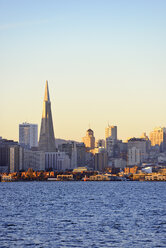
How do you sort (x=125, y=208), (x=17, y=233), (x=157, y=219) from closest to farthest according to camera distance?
(x=17, y=233)
(x=157, y=219)
(x=125, y=208)

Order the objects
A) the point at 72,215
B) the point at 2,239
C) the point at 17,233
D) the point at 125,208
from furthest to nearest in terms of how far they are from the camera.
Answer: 1. the point at 125,208
2. the point at 72,215
3. the point at 17,233
4. the point at 2,239

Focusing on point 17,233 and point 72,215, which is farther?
point 72,215

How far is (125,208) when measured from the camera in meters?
90.1

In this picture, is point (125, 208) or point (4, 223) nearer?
point (4, 223)

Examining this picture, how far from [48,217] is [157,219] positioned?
14.1 m

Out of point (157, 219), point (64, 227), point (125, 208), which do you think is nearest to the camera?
point (64, 227)

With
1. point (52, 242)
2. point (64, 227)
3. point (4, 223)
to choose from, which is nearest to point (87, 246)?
point (52, 242)

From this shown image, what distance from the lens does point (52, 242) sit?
52.5 m

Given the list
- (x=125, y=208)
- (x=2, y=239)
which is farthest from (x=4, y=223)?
(x=125, y=208)

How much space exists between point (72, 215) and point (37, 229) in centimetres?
1671

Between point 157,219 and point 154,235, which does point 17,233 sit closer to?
point 154,235

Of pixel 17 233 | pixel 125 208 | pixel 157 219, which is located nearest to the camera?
pixel 17 233

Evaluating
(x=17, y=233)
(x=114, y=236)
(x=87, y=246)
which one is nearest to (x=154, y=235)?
(x=114, y=236)

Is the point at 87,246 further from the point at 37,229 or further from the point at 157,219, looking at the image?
the point at 157,219
